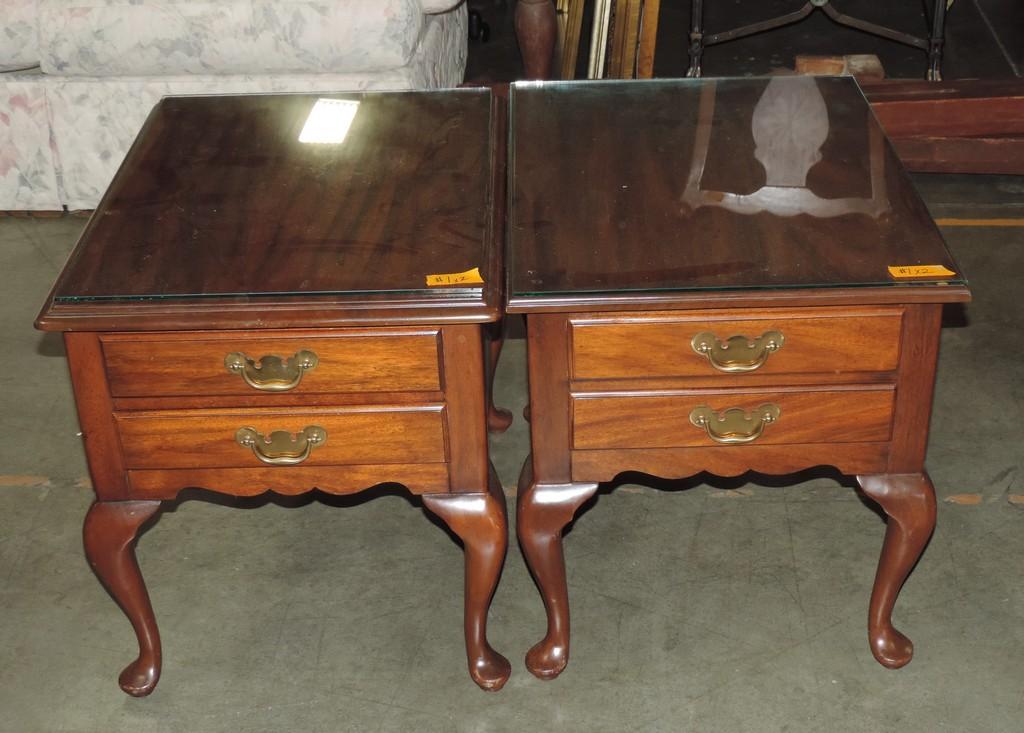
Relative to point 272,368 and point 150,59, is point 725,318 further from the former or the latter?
point 150,59

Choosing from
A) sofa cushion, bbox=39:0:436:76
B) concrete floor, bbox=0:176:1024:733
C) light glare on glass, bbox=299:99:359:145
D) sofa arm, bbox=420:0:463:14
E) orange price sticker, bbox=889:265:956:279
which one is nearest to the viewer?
orange price sticker, bbox=889:265:956:279

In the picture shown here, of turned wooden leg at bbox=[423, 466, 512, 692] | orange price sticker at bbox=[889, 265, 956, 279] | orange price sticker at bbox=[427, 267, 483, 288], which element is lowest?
turned wooden leg at bbox=[423, 466, 512, 692]

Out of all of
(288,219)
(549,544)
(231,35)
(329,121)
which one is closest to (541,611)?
(549,544)

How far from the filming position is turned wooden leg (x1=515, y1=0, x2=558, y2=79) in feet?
11.0

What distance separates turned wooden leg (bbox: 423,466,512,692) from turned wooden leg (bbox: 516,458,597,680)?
0.13 feet

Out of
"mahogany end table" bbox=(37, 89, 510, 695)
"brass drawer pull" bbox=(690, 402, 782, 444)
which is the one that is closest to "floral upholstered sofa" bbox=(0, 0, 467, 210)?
"mahogany end table" bbox=(37, 89, 510, 695)

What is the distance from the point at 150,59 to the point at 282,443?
1.68 metres

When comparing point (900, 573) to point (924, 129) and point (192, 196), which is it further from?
point (924, 129)

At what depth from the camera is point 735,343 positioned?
179 cm

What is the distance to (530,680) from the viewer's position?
211 cm

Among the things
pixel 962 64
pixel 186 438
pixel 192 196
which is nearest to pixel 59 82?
pixel 192 196

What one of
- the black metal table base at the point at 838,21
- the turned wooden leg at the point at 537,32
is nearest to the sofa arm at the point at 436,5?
the turned wooden leg at the point at 537,32

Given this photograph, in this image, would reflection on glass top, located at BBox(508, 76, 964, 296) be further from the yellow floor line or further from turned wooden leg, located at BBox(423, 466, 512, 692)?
the yellow floor line

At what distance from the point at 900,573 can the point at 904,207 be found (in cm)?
57
